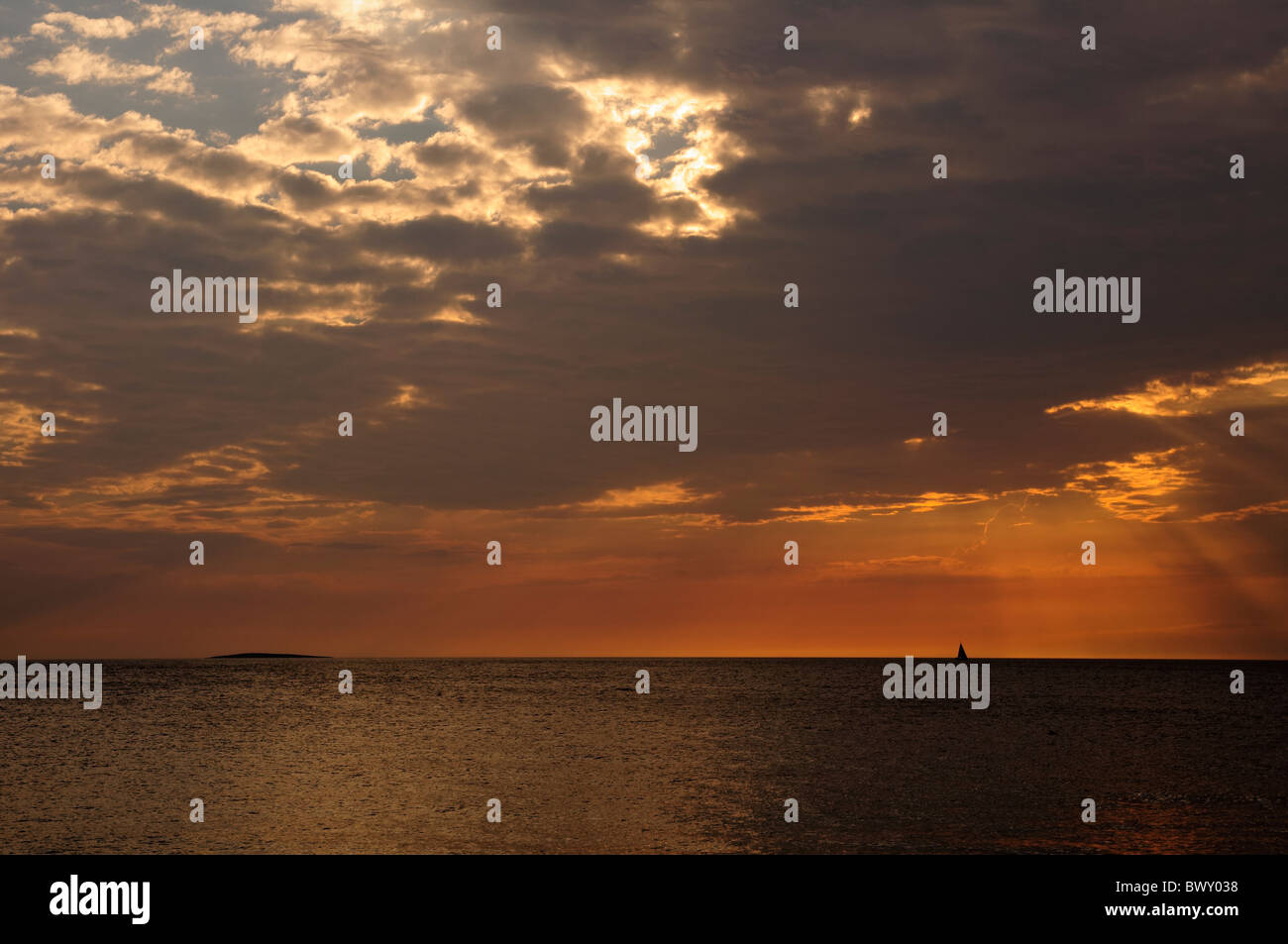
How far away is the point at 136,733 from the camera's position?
89.9 m

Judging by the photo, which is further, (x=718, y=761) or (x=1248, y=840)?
(x=718, y=761)

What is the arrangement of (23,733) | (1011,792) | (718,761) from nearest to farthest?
(1011,792) < (718,761) < (23,733)

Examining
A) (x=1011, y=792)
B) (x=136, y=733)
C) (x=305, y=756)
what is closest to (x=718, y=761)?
(x=1011, y=792)

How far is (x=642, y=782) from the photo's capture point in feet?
169

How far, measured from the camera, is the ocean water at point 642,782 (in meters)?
35.7

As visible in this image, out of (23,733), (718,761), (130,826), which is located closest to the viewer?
(130,826)

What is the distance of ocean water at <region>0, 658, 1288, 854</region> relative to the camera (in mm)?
35688
